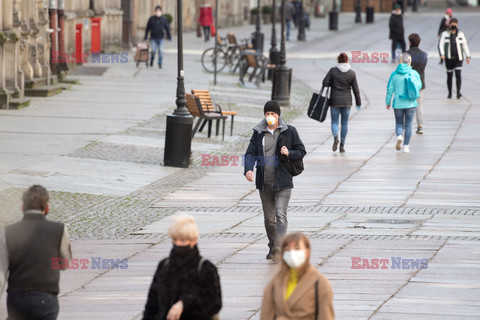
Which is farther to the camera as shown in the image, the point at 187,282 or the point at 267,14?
the point at 267,14

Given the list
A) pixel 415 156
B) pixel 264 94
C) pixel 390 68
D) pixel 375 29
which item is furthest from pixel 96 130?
pixel 375 29

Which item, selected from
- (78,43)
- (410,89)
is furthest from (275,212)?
(78,43)

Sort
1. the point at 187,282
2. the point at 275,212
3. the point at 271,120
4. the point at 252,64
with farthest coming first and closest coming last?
the point at 252,64, the point at 275,212, the point at 271,120, the point at 187,282

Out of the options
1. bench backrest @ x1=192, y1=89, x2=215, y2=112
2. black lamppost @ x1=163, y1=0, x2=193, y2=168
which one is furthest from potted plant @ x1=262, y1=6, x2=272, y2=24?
black lamppost @ x1=163, y1=0, x2=193, y2=168

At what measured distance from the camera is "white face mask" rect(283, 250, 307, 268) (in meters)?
5.87

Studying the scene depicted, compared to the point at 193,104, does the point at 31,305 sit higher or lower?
higher

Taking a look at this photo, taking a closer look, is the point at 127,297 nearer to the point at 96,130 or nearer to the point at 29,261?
the point at 29,261

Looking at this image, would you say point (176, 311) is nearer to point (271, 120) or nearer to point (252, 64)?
point (271, 120)

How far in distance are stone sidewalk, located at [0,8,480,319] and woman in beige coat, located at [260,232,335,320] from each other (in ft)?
9.96

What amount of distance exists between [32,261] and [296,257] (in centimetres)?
192

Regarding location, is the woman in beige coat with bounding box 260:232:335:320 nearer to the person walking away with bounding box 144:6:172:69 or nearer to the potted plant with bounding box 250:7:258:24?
the person walking away with bounding box 144:6:172:69

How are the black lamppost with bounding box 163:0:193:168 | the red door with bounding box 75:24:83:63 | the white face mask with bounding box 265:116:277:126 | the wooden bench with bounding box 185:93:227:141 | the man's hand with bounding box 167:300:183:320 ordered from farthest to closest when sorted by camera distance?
the red door with bounding box 75:24:83:63 → the wooden bench with bounding box 185:93:227:141 → the black lamppost with bounding box 163:0:193:168 → the white face mask with bounding box 265:116:277:126 → the man's hand with bounding box 167:300:183:320

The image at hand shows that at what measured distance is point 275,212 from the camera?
1126 cm

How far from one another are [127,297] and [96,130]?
37.7ft
